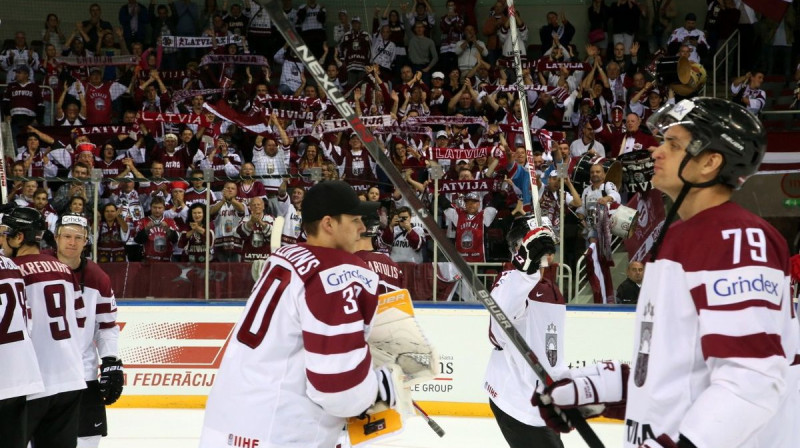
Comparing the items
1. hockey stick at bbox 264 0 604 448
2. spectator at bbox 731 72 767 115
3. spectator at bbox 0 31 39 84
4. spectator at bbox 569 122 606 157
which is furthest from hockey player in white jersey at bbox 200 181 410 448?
spectator at bbox 0 31 39 84

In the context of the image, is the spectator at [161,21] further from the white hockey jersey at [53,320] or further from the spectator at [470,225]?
the white hockey jersey at [53,320]

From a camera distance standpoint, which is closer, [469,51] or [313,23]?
[469,51]

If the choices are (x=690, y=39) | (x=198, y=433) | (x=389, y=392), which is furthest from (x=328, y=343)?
(x=690, y=39)

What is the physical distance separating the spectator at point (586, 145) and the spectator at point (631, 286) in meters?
3.43

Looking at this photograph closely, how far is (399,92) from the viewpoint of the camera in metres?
14.1

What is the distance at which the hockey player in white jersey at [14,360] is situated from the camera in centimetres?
452

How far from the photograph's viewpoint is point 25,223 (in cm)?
502

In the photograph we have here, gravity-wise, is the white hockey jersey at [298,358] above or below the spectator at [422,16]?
below

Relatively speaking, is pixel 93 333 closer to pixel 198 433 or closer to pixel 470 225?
pixel 198 433

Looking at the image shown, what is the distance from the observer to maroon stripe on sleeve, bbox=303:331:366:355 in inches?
112

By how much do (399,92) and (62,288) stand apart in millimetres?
9344

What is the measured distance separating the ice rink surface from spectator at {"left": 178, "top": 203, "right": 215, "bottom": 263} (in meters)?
1.55

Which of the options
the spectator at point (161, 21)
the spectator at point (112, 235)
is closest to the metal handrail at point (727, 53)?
the spectator at point (112, 235)

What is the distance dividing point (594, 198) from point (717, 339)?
7.95 meters
